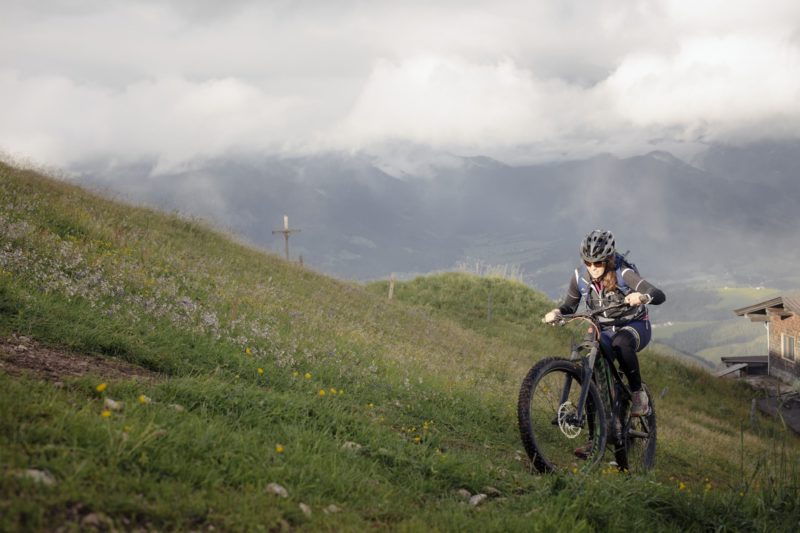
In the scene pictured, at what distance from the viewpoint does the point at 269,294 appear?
45.5 ft

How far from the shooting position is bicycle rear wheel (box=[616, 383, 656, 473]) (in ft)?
25.9

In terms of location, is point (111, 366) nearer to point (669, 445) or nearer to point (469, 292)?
point (669, 445)

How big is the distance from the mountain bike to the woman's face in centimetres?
50

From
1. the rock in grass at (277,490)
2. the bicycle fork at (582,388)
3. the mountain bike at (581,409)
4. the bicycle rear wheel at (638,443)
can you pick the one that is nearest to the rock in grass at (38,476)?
the rock in grass at (277,490)

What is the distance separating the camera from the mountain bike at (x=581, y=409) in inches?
266

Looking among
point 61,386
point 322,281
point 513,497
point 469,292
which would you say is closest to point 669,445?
point 513,497

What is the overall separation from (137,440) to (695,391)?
111 ft

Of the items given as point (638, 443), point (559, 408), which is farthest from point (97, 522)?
point (638, 443)

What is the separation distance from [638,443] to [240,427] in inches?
223

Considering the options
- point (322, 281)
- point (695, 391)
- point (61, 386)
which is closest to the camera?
point (61, 386)

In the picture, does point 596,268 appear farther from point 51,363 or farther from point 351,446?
point 51,363

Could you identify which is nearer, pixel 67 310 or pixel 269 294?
pixel 67 310

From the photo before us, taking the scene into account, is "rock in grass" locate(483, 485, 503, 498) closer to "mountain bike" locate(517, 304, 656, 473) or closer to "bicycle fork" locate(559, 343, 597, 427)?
"mountain bike" locate(517, 304, 656, 473)

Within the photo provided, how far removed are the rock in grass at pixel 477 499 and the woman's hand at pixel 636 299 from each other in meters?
3.33
